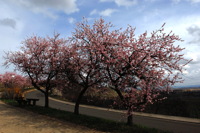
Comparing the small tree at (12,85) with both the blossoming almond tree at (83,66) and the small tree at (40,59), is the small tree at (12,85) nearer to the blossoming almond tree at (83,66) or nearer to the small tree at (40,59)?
the small tree at (40,59)

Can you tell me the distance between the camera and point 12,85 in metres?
26.2

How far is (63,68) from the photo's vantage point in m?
11.8

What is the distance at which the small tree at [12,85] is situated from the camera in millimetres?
23266

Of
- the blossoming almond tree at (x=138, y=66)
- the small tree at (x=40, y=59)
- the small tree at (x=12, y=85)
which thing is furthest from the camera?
the small tree at (x=12, y=85)

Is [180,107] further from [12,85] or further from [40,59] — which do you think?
[12,85]

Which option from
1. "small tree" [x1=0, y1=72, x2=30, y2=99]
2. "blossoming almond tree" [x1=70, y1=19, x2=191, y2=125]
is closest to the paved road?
"blossoming almond tree" [x1=70, y1=19, x2=191, y2=125]

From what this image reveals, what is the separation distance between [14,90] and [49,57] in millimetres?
12260

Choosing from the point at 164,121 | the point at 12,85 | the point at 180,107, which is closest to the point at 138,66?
the point at 164,121

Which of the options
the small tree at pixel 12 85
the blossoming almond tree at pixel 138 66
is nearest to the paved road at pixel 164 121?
the blossoming almond tree at pixel 138 66

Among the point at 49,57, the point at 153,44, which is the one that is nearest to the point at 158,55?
the point at 153,44

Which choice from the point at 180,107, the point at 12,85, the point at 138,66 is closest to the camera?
the point at 138,66

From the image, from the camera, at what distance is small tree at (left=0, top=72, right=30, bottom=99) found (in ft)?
76.3

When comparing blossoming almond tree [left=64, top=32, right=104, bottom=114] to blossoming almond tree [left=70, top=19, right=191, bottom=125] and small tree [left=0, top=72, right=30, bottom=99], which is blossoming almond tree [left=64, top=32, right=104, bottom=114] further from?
small tree [left=0, top=72, right=30, bottom=99]

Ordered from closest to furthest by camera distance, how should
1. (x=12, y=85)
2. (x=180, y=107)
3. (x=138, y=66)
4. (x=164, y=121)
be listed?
(x=138, y=66) → (x=164, y=121) → (x=180, y=107) → (x=12, y=85)
